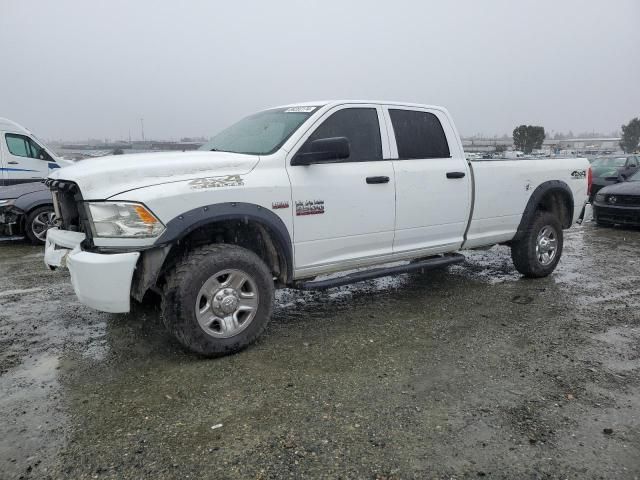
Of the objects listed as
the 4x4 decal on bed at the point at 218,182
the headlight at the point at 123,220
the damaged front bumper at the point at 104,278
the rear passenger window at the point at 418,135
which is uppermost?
the rear passenger window at the point at 418,135

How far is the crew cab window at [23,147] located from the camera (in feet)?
35.2

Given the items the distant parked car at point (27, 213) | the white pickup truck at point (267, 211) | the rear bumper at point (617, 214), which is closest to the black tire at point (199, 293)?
the white pickup truck at point (267, 211)

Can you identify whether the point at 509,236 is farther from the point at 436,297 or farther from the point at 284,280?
the point at 284,280

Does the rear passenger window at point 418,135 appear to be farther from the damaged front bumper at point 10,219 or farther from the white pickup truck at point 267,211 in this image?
the damaged front bumper at point 10,219

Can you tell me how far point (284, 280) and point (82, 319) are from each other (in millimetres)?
1982

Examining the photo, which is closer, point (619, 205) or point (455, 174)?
point (455, 174)

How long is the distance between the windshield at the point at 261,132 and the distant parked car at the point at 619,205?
8419 mm

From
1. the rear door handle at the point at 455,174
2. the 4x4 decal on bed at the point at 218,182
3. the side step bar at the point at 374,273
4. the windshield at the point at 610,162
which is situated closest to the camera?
the 4x4 decal on bed at the point at 218,182

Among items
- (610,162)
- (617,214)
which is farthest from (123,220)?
(610,162)

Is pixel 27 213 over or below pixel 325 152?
below

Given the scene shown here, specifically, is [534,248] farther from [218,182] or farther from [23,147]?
[23,147]

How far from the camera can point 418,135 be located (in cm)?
467

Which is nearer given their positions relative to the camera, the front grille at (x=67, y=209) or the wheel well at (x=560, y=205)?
the front grille at (x=67, y=209)

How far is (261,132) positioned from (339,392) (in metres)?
2.35
